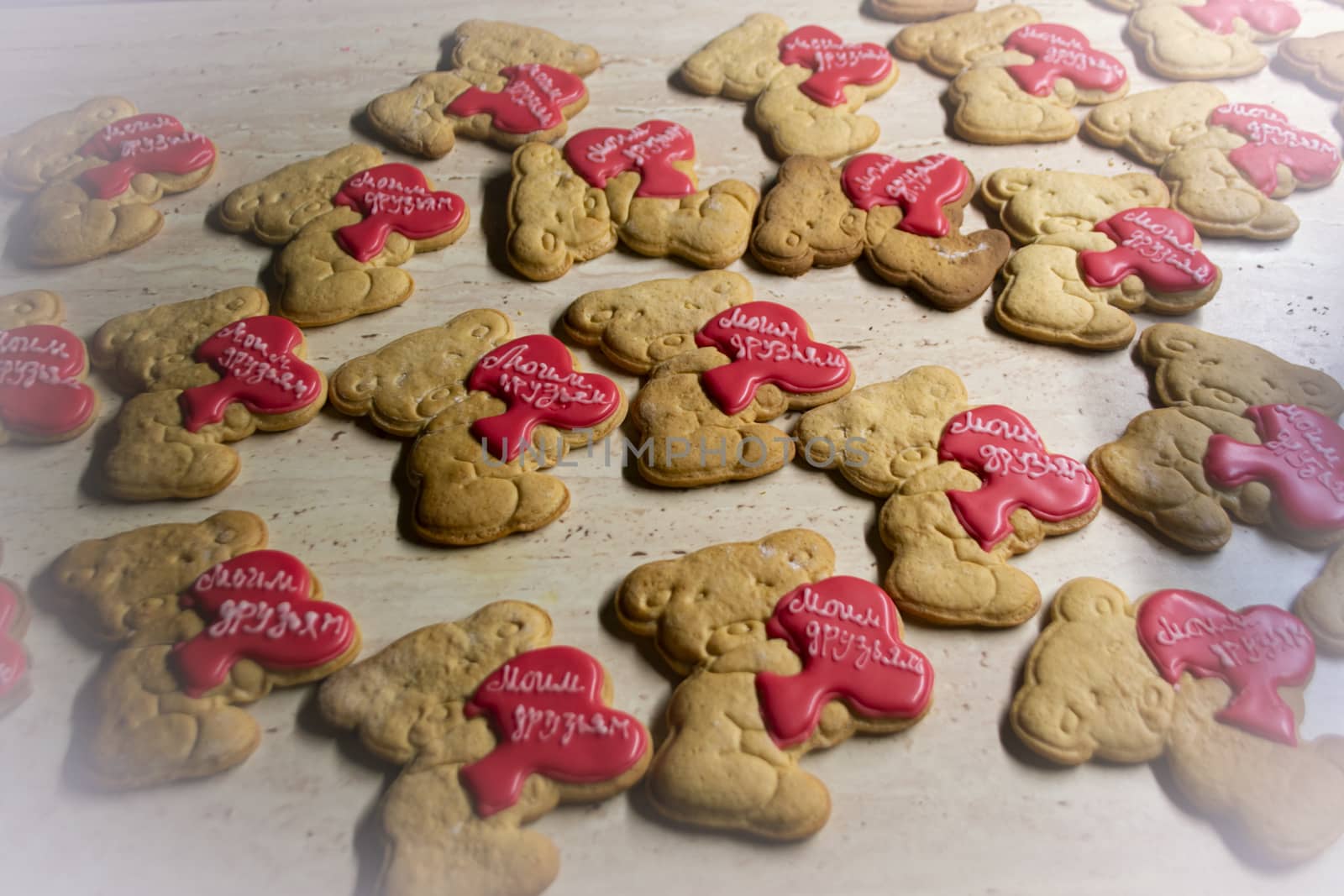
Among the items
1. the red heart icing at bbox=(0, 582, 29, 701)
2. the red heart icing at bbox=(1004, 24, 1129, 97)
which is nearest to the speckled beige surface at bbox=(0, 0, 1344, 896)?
the red heart icing at bbox=(0, 582, 29, 701)

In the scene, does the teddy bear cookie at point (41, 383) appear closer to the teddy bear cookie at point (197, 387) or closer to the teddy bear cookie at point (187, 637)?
the teddy bear cookie at point (197, 387)

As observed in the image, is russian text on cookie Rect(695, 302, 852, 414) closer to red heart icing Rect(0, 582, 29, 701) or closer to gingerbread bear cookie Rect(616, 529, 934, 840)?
gingerbread bear cookie Rect(616, 529, 934, 840)

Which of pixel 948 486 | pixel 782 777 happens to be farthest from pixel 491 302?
pixel 782 777

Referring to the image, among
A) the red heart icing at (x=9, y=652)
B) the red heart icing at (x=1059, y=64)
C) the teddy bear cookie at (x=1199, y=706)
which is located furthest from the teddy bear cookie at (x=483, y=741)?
the red heart icing at (x=1059, y=64)

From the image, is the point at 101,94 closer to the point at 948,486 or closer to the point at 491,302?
the point at 491,302

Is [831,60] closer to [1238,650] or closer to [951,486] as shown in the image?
[951,486]

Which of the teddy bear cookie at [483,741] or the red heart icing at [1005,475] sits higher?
the red heart icing at [1005,475]

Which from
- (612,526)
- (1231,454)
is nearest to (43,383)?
(612,526)
